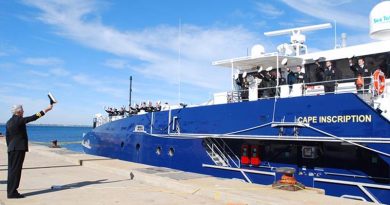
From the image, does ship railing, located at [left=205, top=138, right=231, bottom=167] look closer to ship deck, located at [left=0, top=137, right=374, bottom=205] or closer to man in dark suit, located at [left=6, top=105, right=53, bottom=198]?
ship deck, located at [left=0, top=137, right=374, bottom=205]

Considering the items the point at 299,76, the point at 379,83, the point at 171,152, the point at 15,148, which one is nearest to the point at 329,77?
the point at 299,76

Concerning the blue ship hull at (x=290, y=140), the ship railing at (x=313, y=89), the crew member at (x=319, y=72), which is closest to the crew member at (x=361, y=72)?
the ship railing at (x=313, y=89)

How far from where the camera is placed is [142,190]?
8.29 meters

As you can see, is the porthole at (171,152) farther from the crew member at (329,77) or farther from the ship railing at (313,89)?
the crew member at (329,77)

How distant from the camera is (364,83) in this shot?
10.7 m

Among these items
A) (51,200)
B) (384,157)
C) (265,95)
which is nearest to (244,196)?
(51,200)

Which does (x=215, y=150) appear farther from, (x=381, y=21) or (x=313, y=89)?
(x=381, y=21)

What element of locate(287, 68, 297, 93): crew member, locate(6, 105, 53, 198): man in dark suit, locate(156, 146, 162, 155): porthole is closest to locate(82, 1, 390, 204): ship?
locate(156, 146, 162, 155): porthole

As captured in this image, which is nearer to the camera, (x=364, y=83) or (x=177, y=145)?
(x=364, y=83)

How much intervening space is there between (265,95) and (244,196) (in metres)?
6.31

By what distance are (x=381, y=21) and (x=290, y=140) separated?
4182 millimetres

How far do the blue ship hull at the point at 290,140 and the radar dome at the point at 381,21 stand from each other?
296 cm

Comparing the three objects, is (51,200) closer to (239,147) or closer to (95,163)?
(95,163)

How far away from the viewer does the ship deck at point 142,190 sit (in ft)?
23.3
